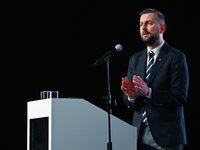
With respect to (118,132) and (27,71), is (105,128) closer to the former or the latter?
(118,132)

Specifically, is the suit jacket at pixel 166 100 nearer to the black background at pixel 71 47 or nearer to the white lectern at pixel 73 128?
the white lectern at pixel 73 128

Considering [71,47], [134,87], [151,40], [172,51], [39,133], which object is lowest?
[39,133]

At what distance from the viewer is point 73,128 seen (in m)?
2.37

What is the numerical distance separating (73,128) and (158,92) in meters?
0.72

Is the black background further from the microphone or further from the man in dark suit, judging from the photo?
the microphone

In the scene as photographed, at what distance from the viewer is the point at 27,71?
4.21 metres

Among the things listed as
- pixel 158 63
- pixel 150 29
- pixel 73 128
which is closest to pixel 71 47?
pixel 150 29

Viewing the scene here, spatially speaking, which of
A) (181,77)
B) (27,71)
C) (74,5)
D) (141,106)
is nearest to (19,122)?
(27,71)

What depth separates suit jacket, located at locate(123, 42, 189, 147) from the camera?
2414 millimetres

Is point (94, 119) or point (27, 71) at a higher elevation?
point (27, 71)

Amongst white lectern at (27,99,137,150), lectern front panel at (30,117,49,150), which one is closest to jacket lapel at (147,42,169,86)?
white lectern at (27,99,137,150)

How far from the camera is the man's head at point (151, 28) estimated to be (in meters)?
2.67

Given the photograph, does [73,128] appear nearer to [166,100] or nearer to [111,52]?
[111,52]

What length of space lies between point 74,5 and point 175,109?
257 cm
